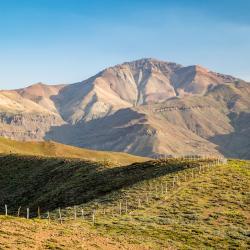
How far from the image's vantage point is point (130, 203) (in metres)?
70.1

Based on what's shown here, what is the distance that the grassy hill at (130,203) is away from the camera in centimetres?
4653

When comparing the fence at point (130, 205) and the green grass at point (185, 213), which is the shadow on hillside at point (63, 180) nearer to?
the fence at point (130, 205)

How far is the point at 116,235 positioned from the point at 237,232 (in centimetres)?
1533

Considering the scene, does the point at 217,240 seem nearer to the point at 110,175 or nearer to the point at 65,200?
the point at 65,200

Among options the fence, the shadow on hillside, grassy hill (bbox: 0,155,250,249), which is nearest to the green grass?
grassy hill (bbox: 0,155,250,249)

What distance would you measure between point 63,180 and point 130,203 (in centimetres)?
3624

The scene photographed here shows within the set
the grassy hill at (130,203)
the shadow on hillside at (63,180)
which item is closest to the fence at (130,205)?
the grassy hill at (130,203)

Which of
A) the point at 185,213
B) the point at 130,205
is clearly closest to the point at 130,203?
the point at 130,205

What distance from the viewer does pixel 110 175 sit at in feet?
317

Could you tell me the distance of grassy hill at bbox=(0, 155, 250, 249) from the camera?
46.5 metres

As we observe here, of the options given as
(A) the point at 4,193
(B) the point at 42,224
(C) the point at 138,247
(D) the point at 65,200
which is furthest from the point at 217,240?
(A) the point at 4,193

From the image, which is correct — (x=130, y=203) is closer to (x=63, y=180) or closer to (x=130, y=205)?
(x=130, y=205)

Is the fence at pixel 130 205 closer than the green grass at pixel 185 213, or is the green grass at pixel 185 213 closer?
the green grass at pixel 185 213

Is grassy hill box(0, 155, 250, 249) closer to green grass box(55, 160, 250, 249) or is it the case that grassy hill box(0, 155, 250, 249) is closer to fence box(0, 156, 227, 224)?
green grass box(55, 160, 250, 249)
